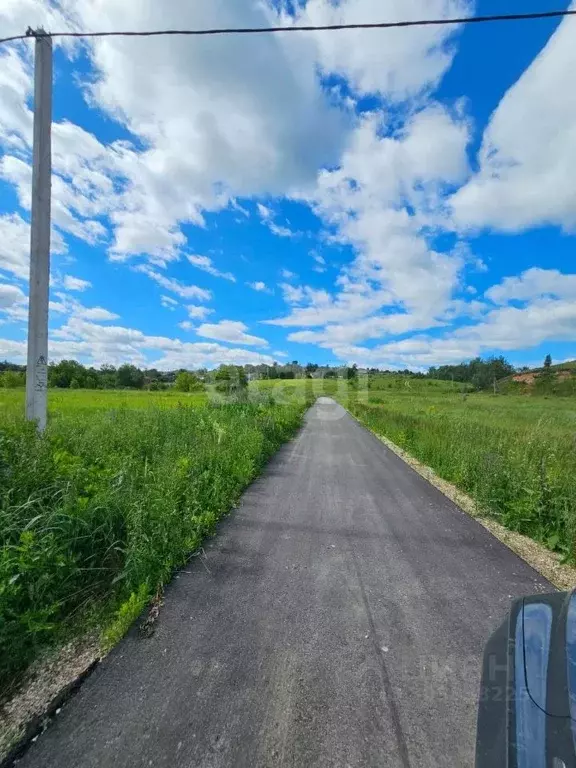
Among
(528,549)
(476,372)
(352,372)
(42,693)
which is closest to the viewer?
(42,693)

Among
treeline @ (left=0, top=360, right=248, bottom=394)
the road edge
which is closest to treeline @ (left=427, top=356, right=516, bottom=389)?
treeline @ (left=0, top=360, right=248, bottom=394)

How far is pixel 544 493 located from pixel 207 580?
16.3 ft

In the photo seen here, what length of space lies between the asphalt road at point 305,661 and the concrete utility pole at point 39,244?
4459 mm

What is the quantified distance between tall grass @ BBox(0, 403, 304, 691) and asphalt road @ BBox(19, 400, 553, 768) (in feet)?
1.19

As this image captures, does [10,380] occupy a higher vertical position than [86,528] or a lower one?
higher

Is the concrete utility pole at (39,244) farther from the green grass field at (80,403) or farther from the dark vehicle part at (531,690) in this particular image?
the dark vehicle part at (531,690)

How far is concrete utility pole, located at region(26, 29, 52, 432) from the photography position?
20.4ft

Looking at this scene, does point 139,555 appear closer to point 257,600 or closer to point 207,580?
point 207,580

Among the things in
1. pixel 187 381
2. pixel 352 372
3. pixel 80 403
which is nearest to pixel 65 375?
pixel 187 381

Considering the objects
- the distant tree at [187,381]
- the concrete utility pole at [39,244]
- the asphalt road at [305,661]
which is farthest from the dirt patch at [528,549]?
the distant tree at [187,381]

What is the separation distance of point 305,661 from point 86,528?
237 cm

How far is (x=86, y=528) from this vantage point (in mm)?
3463

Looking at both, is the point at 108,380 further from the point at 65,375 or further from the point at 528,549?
the point at 528,549

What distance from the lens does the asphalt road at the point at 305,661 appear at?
1.87 meters
